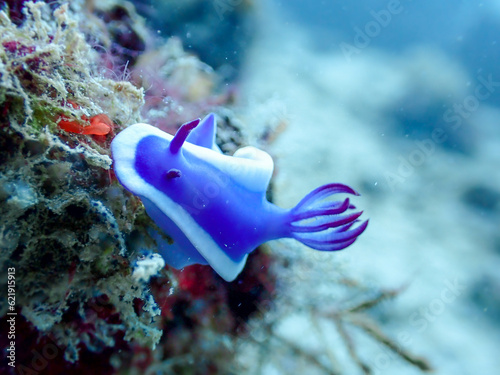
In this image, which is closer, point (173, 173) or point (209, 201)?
point (173, 173)

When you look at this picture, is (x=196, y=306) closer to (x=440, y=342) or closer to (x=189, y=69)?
(x=189, y=69)

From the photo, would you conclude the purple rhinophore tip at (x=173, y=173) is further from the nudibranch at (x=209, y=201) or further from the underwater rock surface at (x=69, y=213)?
the underwater rock surface at (x=69, y=213)

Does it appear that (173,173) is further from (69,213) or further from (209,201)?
(69,213)

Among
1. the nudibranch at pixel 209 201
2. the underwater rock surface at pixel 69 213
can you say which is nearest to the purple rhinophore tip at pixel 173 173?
the nudibranch at pixel 209 201

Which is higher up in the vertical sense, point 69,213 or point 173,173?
point 173,173

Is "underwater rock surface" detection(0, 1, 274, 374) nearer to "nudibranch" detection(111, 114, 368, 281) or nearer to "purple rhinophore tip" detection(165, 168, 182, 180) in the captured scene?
"nudibranch" detection(111, 114, 368, 281)

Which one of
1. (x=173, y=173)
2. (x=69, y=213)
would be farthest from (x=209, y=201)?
(x=69, y=213)

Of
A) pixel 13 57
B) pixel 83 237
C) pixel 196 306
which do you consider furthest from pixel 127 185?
pixel 196 306

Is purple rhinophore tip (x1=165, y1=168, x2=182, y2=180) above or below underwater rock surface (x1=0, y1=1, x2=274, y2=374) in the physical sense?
above

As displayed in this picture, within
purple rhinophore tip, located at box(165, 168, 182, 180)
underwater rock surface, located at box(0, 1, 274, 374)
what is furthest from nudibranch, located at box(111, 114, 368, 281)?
underwater rock surface, located at box(0, 1, 274, 374)
